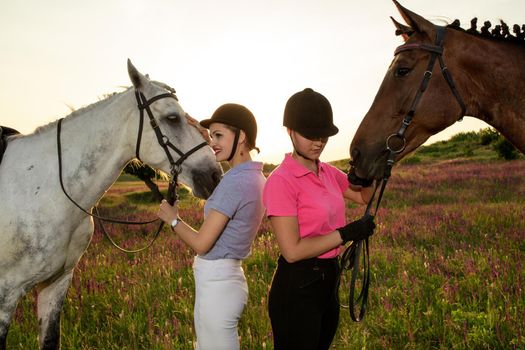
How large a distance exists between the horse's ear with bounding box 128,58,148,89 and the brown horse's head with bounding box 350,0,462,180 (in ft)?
6.77

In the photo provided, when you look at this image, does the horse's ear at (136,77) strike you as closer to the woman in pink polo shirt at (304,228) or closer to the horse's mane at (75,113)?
the horse's mane at (75,113)

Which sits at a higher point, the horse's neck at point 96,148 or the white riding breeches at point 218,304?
the horse's neck at point 96,148

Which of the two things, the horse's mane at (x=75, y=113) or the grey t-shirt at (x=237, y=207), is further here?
the horse's mane at (x=75, y=113)

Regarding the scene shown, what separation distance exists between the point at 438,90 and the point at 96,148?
2.98 m

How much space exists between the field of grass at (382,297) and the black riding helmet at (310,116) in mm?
2243

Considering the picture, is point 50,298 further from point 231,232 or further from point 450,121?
point 450,121

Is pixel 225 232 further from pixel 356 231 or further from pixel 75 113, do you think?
pixel 75 113

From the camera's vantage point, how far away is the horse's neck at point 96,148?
3498 millimetres

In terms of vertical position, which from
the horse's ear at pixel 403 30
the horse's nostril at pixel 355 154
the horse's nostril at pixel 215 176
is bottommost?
the horse's nostril at pixel 215 176

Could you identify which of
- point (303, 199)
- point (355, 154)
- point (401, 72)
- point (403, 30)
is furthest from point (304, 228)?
point (403, 30)

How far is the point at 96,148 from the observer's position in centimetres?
351

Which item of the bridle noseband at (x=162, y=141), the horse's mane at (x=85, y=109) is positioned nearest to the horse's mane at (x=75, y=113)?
the horse's mane at (x=85, y=109)

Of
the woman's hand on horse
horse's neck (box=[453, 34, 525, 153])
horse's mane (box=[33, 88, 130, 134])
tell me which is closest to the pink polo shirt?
the woman's hand on horse

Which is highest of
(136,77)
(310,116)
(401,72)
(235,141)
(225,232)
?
(136,77)
